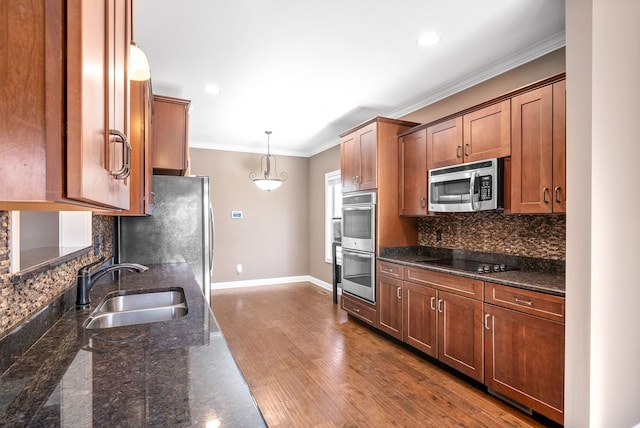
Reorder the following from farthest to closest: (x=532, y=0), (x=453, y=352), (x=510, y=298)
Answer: (x=453, y=352), (x=510, y=298), (x=532, y=0)

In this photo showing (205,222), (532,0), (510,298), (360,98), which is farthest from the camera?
(360,98)

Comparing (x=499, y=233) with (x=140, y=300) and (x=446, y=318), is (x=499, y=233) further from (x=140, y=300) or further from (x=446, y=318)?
(x=140, y=300)

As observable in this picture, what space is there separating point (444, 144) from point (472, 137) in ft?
1.00

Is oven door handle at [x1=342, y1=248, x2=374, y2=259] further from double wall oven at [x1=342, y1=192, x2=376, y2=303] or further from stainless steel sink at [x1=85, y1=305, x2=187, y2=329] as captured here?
stainless steel sink at [x1=85, y1=305, x2=187, y2=329]

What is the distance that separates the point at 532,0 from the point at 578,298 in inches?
71.0

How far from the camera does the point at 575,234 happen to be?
6.23ft

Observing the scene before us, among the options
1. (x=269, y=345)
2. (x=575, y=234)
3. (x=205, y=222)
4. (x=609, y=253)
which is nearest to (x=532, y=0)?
(x=575, y=234)

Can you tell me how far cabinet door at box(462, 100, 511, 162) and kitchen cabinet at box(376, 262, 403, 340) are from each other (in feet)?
4.16

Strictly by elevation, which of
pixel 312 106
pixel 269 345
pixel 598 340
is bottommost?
pixel 269 345

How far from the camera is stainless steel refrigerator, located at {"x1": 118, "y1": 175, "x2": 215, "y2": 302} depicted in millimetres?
2998

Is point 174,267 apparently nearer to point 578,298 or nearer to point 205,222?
point 205,222

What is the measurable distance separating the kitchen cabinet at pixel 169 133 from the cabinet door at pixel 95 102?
2.54m

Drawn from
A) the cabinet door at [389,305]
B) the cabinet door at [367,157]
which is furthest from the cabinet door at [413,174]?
the cabinet door at [389,305]

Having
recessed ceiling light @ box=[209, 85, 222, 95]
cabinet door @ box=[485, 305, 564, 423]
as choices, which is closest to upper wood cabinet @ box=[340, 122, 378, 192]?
recessed ceiling light @ box=[209, 85, 222, 95]
